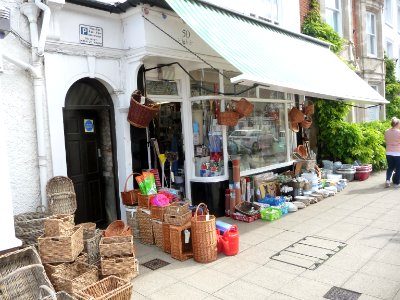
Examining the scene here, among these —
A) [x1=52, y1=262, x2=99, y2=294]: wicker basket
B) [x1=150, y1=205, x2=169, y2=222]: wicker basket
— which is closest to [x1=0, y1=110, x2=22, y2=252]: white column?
[x1=52, y1=262, x2=99, y2=294]: wicker basket

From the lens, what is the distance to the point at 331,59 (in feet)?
31.3

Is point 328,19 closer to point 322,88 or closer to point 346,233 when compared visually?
point 322,88

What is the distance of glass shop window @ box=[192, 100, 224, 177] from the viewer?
7422 millimetres

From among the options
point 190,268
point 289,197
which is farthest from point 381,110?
point 190,268

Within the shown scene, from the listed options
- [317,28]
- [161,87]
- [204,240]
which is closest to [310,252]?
[204,240]

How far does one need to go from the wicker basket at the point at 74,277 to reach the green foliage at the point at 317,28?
962cm

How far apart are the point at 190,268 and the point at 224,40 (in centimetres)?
349

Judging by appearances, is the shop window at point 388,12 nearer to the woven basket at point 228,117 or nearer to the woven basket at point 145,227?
the woven basket at point 228,117

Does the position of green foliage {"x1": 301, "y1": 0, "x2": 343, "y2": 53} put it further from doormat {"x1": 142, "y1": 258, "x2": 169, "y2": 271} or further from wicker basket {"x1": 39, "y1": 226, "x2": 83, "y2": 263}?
wicker basket {"x1": 39, "y1": 226, "x2": 83, "y2": 263}

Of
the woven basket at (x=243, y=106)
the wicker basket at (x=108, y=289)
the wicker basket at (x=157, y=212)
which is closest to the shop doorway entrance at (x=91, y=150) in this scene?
the wicker basket at (x=157, y=212)

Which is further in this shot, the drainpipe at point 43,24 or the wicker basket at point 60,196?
the wicker basket at point 60,196

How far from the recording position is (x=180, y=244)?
505 centimetres

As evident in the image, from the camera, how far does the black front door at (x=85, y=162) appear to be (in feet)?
19.6

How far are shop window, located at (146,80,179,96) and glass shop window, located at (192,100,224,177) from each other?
511 millimetres
